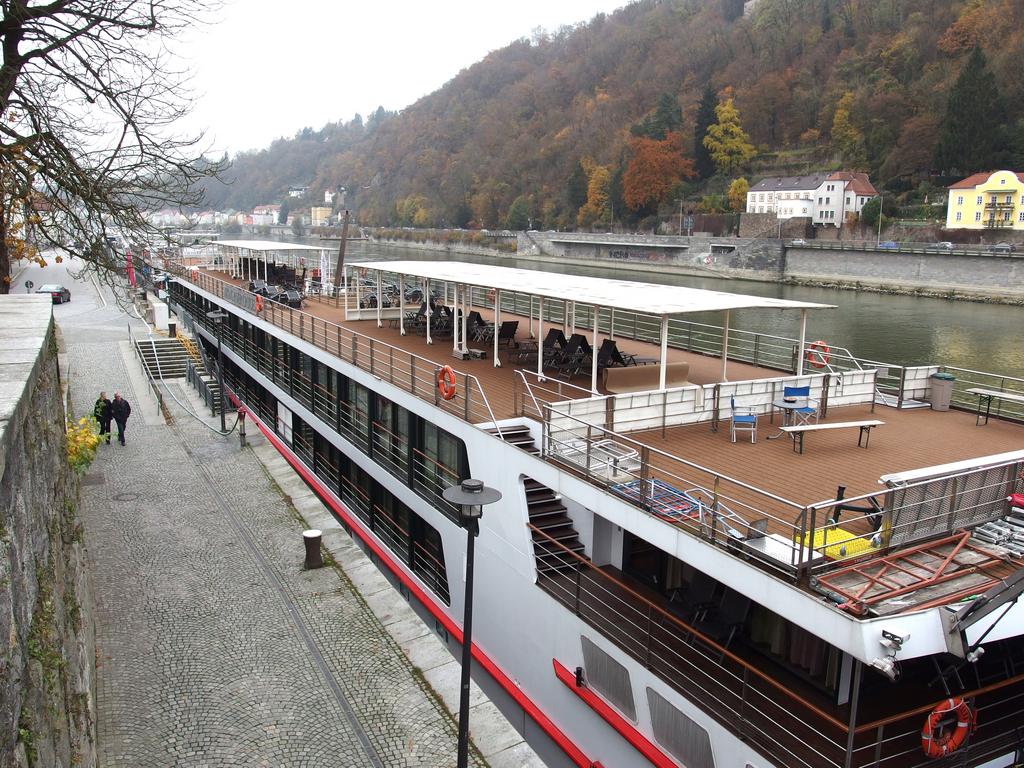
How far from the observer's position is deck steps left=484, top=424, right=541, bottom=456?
962 centimetres

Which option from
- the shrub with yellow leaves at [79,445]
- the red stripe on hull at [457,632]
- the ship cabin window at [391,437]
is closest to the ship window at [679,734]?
the red stripe on hull at [457,632]

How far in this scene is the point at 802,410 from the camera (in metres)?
9.89

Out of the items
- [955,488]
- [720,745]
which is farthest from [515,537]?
[955,488]

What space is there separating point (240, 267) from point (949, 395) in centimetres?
2716

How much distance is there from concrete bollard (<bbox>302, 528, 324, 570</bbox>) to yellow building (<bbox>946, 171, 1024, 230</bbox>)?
71680 millimetres

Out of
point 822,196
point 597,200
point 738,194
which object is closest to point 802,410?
point 822,196

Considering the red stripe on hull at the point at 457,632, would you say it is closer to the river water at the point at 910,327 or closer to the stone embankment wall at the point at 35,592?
the stone embankment wall at the point at 35,592

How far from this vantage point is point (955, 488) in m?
6.42

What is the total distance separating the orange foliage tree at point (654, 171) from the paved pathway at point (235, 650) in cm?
9291

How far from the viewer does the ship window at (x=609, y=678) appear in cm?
745

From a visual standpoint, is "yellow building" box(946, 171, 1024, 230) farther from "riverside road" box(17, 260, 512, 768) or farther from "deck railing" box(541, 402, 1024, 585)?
A: "riverside road" box(17, 260, 512, 768)

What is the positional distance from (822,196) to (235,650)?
88.9 m

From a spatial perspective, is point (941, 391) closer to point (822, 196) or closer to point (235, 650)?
point (235, 650)

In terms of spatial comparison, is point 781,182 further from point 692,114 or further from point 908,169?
point 692,114
